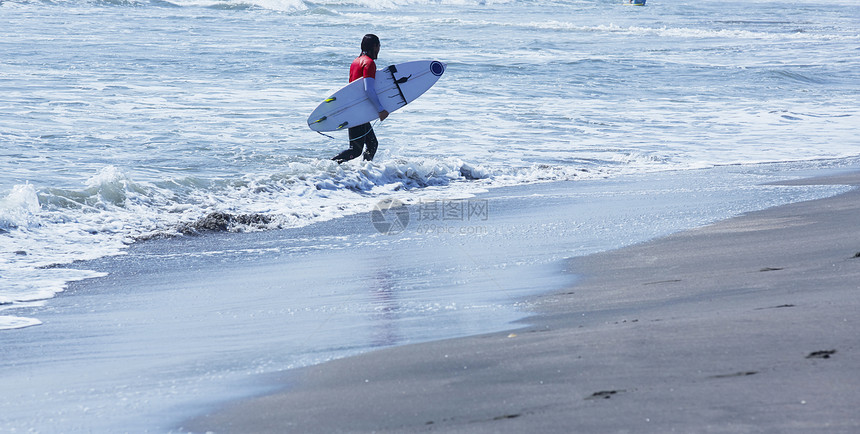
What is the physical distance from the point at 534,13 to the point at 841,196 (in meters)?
39.1

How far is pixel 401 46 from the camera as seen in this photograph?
25.9m

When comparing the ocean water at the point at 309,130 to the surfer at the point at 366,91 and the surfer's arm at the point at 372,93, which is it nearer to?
the surfer at the point at 366,91

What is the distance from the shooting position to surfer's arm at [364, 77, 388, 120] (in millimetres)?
8367

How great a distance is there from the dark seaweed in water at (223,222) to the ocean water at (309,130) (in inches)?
0.8

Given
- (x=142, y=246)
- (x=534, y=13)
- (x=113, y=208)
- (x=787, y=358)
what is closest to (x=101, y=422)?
(x=787, y=358)

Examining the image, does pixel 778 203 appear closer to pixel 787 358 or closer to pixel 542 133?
pixel 787 358

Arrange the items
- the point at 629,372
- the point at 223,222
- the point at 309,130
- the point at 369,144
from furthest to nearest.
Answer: the point at 309,130
the point at 369,144
the point at 223,222
the point at 629,372

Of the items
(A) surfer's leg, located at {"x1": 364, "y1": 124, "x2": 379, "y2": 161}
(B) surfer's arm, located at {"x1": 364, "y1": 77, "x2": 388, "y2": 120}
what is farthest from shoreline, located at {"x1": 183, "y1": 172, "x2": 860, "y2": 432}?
(A) surfer's leg, located at {"x1": 364, "y1": 124, "x2": 379, "y2": 161}

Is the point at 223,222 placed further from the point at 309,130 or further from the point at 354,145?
the point at 309,130

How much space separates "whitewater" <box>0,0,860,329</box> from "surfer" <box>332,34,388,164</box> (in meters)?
0.18

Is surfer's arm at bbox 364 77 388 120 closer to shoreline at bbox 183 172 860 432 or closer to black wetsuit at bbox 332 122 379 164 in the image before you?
black wetsuit at bbox 332 122 379 164

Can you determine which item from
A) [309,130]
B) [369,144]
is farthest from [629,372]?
[309,130]

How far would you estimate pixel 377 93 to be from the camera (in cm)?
922

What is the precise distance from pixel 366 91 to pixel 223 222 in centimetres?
251
